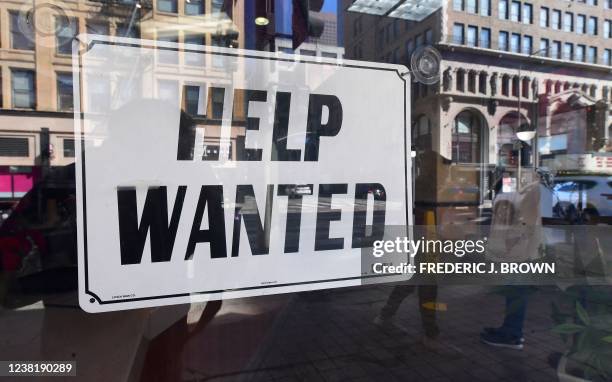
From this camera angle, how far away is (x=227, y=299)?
4.53 feet

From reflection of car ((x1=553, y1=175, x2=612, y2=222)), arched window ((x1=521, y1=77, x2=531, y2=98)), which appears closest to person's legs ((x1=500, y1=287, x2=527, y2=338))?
reflection of car ((x1=553, y1=175, x2=612, y2=222))

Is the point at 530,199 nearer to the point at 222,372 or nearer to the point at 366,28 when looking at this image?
the point at 366,28

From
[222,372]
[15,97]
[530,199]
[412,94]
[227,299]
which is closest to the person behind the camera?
[15,97]

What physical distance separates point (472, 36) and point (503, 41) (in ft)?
0.51

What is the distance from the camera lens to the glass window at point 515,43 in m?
1.55

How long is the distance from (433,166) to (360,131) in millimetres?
380

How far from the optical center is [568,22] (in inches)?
62.7

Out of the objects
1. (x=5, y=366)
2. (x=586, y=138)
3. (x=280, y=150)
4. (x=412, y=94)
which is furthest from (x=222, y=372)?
(x=586, y=138)

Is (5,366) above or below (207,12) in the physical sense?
below

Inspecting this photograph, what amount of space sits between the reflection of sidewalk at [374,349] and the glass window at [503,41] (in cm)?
111

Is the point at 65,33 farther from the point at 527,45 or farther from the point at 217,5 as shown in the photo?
the point at 527,45

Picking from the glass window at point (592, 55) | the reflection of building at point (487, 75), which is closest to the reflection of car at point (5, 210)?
the reflection of building at point (487, 75)

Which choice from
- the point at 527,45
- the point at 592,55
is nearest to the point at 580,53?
the point at 592,55

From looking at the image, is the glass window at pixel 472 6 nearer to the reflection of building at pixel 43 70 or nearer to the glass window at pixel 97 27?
the reflection of building at pixel 43 70
